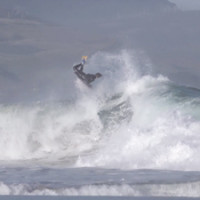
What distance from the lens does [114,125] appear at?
2677cm

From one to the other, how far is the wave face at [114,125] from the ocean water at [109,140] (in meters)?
0.05

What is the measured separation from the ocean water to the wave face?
0.15ft

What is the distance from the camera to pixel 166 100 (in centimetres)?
2680

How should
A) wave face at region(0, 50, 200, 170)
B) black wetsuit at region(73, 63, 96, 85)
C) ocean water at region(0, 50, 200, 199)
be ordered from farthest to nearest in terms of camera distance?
black wetsuit at region(73, 63, 96, 85), wave face at region(0, 50, 200, 170), ocean water at region(0, 50, 200, 199)

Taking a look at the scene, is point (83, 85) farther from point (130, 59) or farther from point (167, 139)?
point (167, 139)

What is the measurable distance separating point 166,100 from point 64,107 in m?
6.59

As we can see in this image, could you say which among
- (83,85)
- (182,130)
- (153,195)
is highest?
(83,85)

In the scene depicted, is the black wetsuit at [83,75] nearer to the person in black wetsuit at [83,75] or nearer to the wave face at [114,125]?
the person in black wetsuit at [83,75]

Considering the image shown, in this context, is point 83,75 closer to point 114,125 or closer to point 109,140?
point 114,125

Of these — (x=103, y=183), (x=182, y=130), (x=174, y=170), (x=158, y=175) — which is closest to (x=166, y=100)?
(x=182, y=130)

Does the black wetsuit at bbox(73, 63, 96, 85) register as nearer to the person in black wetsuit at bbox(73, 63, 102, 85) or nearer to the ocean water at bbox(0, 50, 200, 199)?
the person in black wetsuit at bbox(73, 63, 102, 85)

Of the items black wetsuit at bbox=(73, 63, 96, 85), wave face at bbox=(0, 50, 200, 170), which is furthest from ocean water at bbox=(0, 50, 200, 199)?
black wetsuit at bbox=(73, 63, 96, 85)

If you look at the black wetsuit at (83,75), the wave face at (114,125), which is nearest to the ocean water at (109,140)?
the wave face at (114,125)

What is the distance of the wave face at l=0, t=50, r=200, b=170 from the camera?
20719mm
